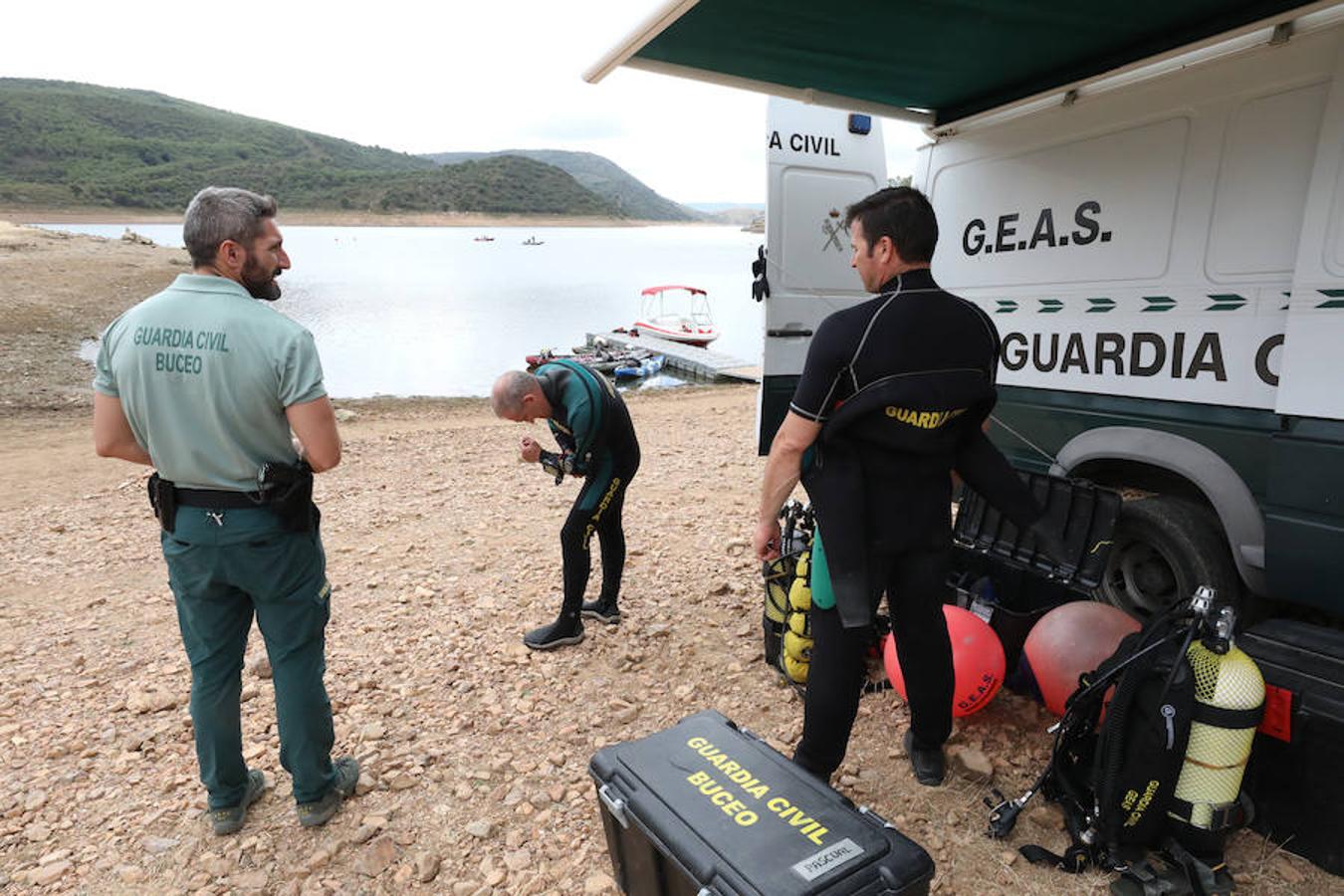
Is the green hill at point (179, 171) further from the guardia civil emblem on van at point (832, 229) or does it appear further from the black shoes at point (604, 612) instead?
the black shoes at point (604, 612)

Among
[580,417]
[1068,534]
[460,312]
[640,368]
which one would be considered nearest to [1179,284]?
→ [1068,534]

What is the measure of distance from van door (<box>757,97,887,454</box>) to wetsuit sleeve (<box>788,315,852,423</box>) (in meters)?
2.57

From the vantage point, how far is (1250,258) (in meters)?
2.90

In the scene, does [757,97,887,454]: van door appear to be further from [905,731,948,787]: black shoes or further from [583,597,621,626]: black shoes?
[905,731,948,787]: black shoes

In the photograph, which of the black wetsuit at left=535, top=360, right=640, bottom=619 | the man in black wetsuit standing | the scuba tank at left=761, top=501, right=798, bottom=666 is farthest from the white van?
the black wetsuit at left=535, top=360, right=640, bottom=619

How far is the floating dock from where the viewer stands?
760 inches

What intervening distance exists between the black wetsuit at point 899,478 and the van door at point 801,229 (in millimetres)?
2400

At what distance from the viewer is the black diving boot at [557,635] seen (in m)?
3.75

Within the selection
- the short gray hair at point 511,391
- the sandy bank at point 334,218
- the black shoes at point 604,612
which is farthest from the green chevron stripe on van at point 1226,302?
the sandy bank at point 334,218

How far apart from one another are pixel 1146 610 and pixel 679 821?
2.65 metres

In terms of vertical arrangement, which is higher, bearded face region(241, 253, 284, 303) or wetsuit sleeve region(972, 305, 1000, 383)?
bearded face region(241, 253, 284, 303)

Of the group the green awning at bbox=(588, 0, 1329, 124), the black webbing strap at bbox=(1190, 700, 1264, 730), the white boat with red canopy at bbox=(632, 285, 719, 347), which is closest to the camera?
the black webbing strap at bbox=(1190, 700, 1264, 730)

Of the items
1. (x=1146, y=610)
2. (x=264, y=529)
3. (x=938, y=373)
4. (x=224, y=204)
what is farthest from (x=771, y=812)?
(x=1146, y=610)

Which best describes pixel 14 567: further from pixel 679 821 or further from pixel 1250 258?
pixel 1250 258
